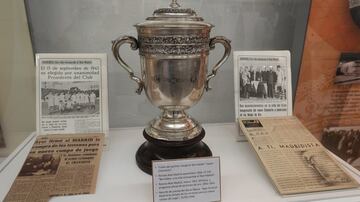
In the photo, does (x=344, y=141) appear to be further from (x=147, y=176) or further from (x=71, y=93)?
(x=71, y=93)

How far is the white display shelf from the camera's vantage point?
2.00ft

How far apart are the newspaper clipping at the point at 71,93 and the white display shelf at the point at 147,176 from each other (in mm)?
93

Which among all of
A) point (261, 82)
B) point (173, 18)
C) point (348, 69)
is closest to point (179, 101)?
point (173, 18)

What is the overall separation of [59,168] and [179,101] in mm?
314

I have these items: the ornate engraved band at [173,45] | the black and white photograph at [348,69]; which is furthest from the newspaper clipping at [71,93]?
the black and white photograph at [348,69]

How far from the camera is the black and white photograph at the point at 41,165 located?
641 mm

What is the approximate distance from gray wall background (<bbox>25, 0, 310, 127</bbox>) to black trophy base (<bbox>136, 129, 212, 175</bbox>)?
0.92 feet

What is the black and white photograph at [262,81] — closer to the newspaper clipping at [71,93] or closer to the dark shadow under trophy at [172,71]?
the dark shadow under trophy at [172,71]

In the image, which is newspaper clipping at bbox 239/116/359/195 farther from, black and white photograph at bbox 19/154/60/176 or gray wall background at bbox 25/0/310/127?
black and white photograph at bbox 19/154/60/176

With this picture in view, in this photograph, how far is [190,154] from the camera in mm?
716

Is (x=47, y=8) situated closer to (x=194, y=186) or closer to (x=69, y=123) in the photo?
(x=69, y=123)

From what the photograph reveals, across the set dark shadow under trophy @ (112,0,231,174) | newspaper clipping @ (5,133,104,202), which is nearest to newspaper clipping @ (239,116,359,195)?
dark shadow under trophy @ (112,0,231,174)

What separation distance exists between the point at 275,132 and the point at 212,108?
29 centimetres

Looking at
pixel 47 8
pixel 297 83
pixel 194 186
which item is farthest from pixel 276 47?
pixel 47 8
